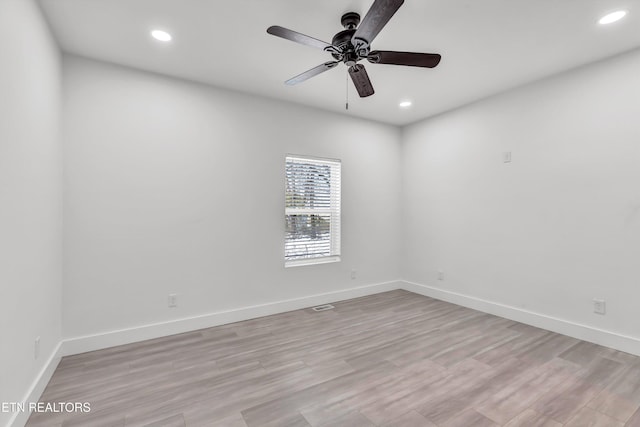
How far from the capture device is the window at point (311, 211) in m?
3.91

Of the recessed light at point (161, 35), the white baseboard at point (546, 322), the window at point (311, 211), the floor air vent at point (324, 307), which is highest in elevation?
the recessed light at point (161, 35)

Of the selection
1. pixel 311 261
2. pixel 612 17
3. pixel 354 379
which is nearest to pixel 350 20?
pixel 612 17

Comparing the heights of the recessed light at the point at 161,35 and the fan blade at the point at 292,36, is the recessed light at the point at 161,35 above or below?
above

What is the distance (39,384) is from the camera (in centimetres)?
199

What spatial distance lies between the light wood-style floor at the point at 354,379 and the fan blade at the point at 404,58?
7.58 ft

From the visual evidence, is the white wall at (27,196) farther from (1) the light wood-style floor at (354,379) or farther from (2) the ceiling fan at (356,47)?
(2) the ceiling fan at (356,47)

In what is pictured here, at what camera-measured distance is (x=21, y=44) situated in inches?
68.9

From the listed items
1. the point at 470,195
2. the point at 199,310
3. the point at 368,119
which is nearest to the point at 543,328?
the point at 470,195

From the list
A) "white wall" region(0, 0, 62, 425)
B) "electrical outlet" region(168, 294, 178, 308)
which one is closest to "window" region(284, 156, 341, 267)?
"electrical outlet" region(168, 294, 178, 308)

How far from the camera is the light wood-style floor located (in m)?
1.82

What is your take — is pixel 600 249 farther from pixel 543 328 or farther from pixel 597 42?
pixel 597 42

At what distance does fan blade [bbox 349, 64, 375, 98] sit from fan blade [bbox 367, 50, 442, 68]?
0.12m

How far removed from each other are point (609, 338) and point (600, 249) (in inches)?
31.9

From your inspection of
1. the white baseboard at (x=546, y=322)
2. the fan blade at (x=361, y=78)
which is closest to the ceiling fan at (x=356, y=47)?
the fan blade at (x=361, y=78)
